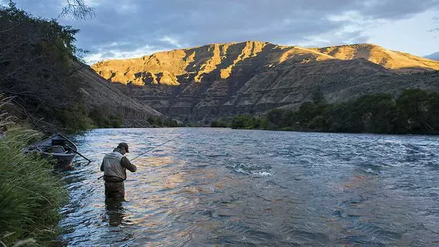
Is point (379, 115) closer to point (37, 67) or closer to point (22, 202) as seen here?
point (37, 67)

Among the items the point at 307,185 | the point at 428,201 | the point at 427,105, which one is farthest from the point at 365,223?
the point at 427,105

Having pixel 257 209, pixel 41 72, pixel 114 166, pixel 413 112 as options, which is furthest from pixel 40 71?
pixel 413 112

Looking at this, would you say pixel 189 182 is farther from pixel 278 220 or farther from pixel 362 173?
pixel 362 173

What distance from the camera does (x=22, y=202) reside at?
6.12m

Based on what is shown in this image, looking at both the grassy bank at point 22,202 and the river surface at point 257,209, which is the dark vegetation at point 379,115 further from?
the grassy bank at point 22,202

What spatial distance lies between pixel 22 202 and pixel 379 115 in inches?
2710

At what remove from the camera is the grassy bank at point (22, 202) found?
5375 millimetres

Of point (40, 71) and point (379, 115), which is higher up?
point (40, 71)

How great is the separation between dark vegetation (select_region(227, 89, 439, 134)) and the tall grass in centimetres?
6339

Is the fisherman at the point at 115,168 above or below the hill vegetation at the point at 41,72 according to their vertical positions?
below

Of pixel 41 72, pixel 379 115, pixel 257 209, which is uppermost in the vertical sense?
pixel 41 72

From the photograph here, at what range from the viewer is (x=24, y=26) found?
18.2 meters

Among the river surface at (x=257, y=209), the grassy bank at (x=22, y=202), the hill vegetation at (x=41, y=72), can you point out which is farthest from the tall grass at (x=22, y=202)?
the hill vegetation at (x=41, y=72)

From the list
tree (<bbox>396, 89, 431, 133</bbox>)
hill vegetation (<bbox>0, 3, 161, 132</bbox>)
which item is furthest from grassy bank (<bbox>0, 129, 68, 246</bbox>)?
tree (<bbox>396, 89, 431, 133</bbox>)
